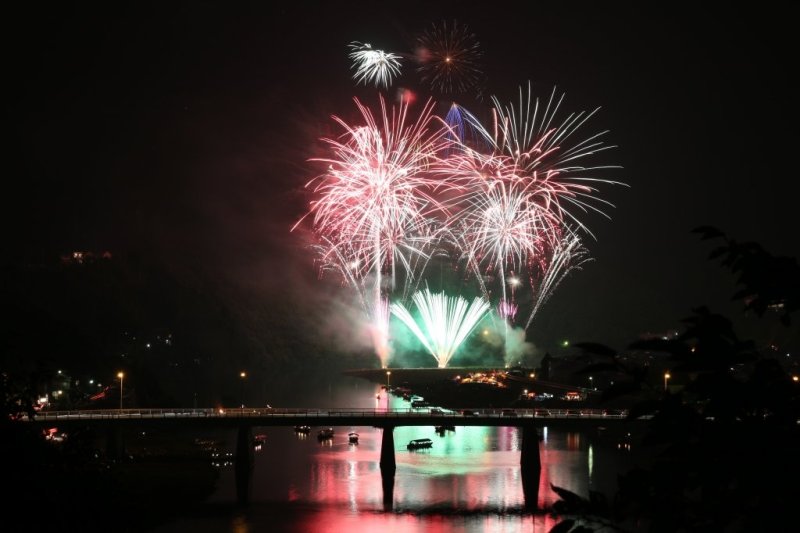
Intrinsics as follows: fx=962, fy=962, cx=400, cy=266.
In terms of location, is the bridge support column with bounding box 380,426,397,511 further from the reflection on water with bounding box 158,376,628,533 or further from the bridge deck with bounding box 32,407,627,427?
the bridge deck with bounding box 32,407,627,427

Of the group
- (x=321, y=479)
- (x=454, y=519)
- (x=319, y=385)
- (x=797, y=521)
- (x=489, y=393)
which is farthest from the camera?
(x=319, y=385)

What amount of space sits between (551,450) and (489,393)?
41031 mm

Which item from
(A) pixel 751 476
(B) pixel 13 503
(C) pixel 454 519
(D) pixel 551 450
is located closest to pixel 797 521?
(A) pixel 751 476

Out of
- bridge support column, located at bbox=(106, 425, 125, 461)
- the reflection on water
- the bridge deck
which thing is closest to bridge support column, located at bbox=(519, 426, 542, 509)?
the reflection on water

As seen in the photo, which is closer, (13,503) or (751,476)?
(751,476)

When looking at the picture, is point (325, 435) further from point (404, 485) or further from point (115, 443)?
point (404, 485)

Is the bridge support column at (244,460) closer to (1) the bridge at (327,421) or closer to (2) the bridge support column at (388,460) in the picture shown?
(1) the bridge at (327,421)

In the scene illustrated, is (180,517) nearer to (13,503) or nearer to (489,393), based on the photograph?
(13,503)

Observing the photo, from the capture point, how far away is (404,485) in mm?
61875

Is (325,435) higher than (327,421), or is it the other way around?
(327,421)

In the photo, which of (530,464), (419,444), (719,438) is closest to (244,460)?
(530,464)

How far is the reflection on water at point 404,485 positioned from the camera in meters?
51.2

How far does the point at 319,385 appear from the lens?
164500 millimetres

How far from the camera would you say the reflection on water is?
5116cm
